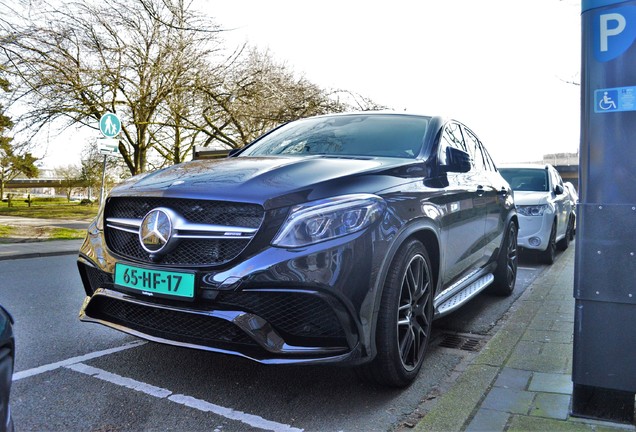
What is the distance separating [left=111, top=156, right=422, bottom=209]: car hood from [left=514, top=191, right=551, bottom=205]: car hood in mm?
5756

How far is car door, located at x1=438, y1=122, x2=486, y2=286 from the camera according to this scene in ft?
12.6

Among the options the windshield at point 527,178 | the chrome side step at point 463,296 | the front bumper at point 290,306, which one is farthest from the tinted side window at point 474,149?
the windshield at point 527,178

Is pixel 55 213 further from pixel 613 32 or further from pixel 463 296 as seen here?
pixel 613 32

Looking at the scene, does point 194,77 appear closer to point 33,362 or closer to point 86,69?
point 86,69

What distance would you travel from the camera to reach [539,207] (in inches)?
337

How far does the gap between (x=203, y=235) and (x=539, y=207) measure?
7.08 m

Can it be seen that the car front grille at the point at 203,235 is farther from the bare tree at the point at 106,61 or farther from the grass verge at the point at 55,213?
the grass verge at the point at 55,213

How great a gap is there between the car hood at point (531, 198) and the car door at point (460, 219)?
4.06 m

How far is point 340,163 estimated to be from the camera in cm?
332

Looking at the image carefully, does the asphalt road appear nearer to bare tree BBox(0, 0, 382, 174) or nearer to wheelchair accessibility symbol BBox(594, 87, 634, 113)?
wheelchair accessibility symbol BBox(594, 87, 634, 113)

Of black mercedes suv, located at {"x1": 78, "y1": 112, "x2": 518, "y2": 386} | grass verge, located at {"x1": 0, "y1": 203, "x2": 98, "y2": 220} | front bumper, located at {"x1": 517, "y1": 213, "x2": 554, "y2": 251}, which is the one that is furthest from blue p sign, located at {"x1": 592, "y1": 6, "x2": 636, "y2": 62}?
grass verge, located at {"x1": 0, "y1": 203, "x2": 98, "y2": 220}

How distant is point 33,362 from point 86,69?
12.7 meters

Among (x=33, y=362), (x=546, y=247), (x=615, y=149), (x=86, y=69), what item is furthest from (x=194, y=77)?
(x=615, y=149)

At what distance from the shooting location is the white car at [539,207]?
839cm
